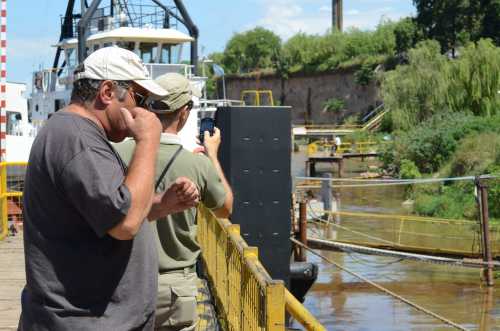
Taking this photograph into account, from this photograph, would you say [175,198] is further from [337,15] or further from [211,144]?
[337,15]

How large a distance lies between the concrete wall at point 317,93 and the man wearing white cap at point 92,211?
80174 mm

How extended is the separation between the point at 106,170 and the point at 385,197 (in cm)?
3920

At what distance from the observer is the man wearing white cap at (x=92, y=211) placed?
10.2ft

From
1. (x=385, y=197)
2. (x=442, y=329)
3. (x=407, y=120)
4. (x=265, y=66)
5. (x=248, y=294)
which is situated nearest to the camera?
(x=248, y=294)

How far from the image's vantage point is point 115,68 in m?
3.40

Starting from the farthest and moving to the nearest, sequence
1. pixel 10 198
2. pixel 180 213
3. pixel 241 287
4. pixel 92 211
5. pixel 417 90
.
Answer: pixel 417 90 → pixel 10 198 → pixel 241 287 → pixel 180 213 → pixel 92 211

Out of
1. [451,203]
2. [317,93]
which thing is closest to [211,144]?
[451,203]

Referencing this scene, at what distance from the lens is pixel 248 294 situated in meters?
5.11

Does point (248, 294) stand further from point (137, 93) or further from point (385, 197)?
point (385, 197)

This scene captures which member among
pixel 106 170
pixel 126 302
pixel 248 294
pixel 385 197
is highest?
pixel 106 170

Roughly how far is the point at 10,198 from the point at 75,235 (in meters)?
13.2

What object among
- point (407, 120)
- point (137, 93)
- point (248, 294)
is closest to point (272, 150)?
point (248, 294)

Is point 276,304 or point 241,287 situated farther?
point 241,287

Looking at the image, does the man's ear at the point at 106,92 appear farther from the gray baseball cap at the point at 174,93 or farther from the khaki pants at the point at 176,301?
the khaki pants at the point at 176,301
